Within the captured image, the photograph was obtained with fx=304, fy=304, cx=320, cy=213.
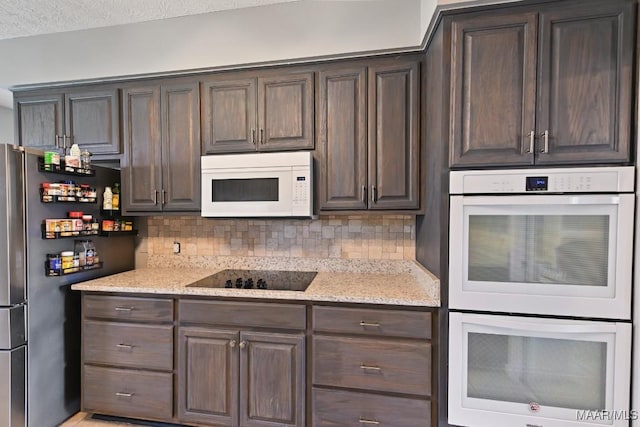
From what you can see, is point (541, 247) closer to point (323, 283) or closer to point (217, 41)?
point (323, 283)

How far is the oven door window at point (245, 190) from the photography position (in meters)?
1.90

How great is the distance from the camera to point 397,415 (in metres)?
1.58

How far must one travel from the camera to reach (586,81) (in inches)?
52.9

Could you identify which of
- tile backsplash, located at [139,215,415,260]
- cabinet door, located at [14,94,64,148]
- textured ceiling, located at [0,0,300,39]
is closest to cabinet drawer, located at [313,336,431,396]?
tile backsplash, located at [139,215,415,260]

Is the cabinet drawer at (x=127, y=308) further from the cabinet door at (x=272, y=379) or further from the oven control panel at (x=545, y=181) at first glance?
the oven control panel at (x=545, y=181)

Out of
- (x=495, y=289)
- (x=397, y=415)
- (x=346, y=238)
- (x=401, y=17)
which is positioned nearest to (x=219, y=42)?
(x=401, y=17)

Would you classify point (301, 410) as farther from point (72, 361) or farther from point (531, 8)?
point (531, 8)

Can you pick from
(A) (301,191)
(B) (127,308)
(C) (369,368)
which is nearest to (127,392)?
(B) (127,308)

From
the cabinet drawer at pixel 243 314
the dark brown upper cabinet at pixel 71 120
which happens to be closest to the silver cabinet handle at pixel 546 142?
the cabinet drawer at pixel 243 314

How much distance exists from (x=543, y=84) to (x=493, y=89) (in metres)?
0.21

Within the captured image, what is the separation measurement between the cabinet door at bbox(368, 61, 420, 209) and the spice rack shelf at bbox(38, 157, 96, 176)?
1.83 metres

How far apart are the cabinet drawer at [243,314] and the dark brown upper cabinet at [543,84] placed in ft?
3.79

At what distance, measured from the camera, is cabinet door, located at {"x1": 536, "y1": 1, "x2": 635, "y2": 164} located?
1.31 meters

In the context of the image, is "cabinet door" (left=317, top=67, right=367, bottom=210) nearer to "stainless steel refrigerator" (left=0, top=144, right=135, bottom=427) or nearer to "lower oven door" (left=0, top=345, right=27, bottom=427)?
"stainless steel refrigerator" (left=0, top=144, right=135, bottom=427)
